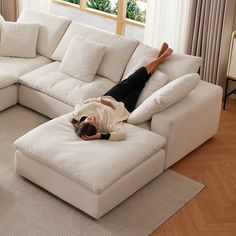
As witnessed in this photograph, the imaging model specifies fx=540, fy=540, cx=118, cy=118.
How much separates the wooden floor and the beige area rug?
8 cm

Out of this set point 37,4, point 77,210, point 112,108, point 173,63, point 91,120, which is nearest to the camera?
point 77,210

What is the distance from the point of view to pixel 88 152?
12.9 feet

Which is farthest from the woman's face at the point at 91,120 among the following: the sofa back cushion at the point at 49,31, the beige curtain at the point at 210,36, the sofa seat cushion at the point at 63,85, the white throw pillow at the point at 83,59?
the beige curtain at the point at 210,36

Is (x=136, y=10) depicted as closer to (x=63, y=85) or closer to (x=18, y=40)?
(x=18, y=40)

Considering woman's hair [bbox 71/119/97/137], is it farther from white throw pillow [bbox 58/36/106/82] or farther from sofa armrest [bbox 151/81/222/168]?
white throw pillow [bbox 58/36/106/82]

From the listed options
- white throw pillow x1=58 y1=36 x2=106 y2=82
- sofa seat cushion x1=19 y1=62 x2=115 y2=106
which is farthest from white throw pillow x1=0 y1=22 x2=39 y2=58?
white throw pillow x1=58 y1=36 x2=106 y2=82

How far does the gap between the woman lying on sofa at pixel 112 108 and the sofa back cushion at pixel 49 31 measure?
120 cm

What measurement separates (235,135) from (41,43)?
7.31ft

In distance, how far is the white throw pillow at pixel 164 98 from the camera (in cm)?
432

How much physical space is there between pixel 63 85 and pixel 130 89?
0.71 meters

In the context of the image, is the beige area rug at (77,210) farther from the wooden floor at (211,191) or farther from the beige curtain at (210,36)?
the beige curtain at (210,36)

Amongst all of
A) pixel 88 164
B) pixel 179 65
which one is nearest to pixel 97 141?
pixel 88 164

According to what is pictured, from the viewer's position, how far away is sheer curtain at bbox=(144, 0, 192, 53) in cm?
586

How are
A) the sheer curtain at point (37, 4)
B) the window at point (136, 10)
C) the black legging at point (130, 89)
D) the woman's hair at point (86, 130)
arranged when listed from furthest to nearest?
1. the sheer curtain at point (37, 4)
2. the window at point (136, 10)
3. the black legging at point (130, 89)
4. the woman's hair at point (86, 130)
